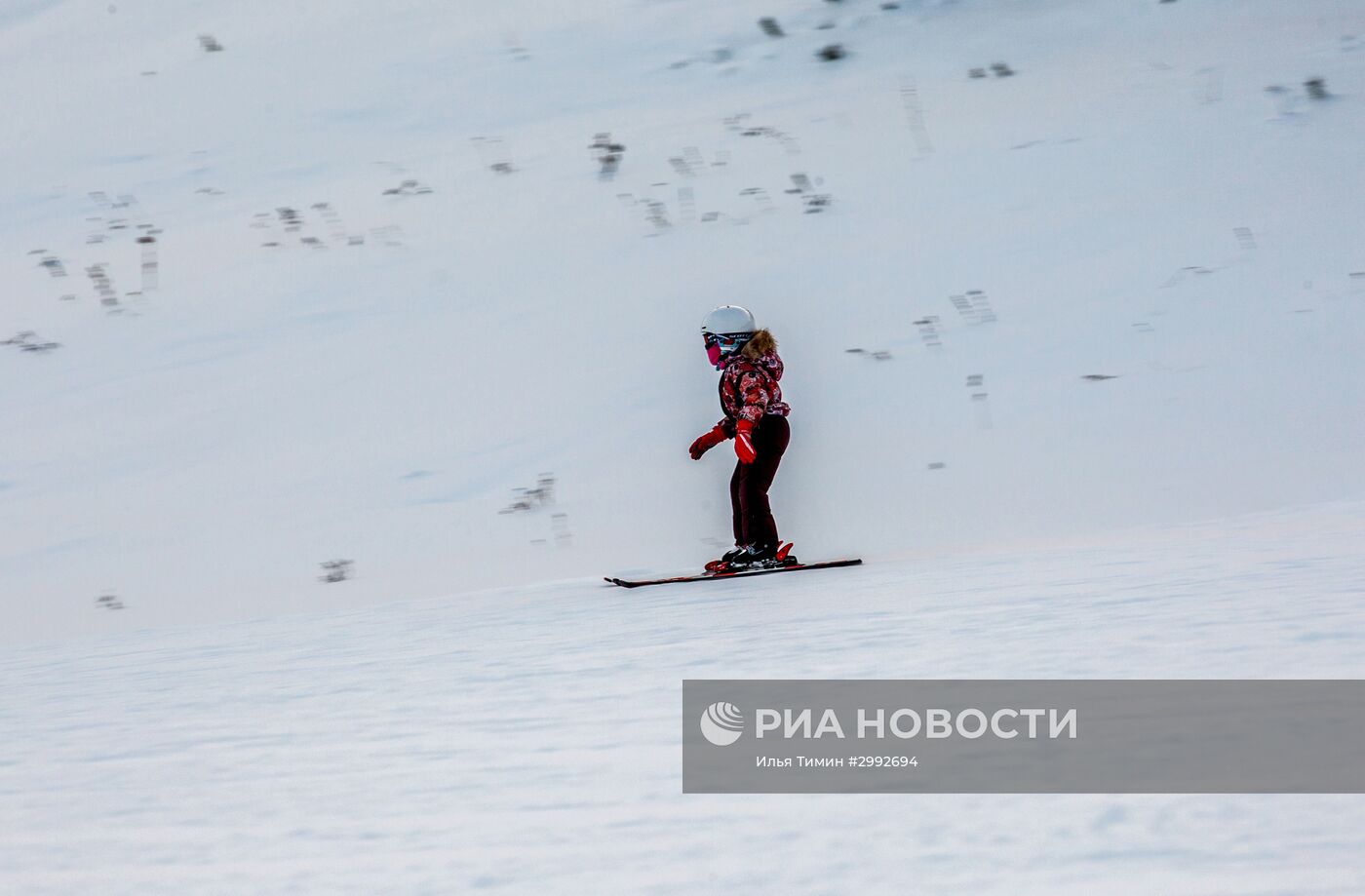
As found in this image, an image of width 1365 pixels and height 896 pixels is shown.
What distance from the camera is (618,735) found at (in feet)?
17.8

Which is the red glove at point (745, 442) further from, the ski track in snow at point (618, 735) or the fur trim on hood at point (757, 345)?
the ski track in snow at point (618, 735)

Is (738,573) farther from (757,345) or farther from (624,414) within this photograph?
(624,414)

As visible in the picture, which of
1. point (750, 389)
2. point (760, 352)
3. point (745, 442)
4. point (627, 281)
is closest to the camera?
point (745, 442)

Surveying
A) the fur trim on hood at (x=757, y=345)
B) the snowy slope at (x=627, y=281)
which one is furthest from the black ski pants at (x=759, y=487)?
the snowy slope at (x=627, y=281)

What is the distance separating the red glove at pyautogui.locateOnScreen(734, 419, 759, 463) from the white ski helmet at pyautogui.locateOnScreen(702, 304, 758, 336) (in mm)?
545

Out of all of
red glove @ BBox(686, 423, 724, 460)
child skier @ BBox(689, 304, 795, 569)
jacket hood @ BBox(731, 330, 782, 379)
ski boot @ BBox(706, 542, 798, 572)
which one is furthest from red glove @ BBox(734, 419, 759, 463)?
ski boot @ BBox(706, 542, 798, 572)

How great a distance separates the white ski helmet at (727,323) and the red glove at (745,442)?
1.79 ft

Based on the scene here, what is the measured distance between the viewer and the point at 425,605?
28.4 ft

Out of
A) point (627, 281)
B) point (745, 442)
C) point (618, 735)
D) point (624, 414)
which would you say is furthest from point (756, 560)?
point (627, 281)

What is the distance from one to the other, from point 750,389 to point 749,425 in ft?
0.69

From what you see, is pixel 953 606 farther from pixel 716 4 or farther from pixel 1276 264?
pixel 716 4

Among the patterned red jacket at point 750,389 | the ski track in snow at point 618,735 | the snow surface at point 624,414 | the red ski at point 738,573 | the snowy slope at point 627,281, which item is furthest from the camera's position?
the snowy slope at point 627,281

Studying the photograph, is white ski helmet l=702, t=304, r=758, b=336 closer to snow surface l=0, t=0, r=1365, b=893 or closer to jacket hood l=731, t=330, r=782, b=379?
jacket hood l=731, t=330, r=782, b=379

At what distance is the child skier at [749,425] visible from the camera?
908 cm
